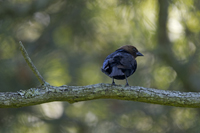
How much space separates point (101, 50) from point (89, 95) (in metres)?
3.85

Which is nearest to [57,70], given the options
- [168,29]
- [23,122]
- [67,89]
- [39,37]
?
[39,37]

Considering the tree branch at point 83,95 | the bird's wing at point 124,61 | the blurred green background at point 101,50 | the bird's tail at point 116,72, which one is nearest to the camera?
the tree branch at point 83,95

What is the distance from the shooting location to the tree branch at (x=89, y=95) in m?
3.30

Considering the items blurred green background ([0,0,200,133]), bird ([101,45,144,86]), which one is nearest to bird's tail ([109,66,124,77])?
bird ([101,45,144,86])

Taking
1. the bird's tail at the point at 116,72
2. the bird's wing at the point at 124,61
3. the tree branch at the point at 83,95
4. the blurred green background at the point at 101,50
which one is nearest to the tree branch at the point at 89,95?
the tree branch at the point at 83,95

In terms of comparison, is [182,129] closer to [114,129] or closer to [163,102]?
[114,129]

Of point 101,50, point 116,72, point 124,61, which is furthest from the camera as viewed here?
point 101,50

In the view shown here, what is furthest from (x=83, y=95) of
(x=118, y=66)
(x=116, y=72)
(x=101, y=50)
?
(x=101, y=50)

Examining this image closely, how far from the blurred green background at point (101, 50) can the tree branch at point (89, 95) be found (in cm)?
257

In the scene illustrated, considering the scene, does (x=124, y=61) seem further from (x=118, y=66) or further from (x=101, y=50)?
(x=101, y=50)

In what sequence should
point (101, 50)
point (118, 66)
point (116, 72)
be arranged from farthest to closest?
point (101, 50)
point (118, 66)
point (116, 72)

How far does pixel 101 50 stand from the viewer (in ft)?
23.7

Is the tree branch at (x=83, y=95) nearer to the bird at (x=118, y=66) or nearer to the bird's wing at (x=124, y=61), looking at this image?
the bird at (x=118, y=66)

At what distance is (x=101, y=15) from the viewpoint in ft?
24.2
